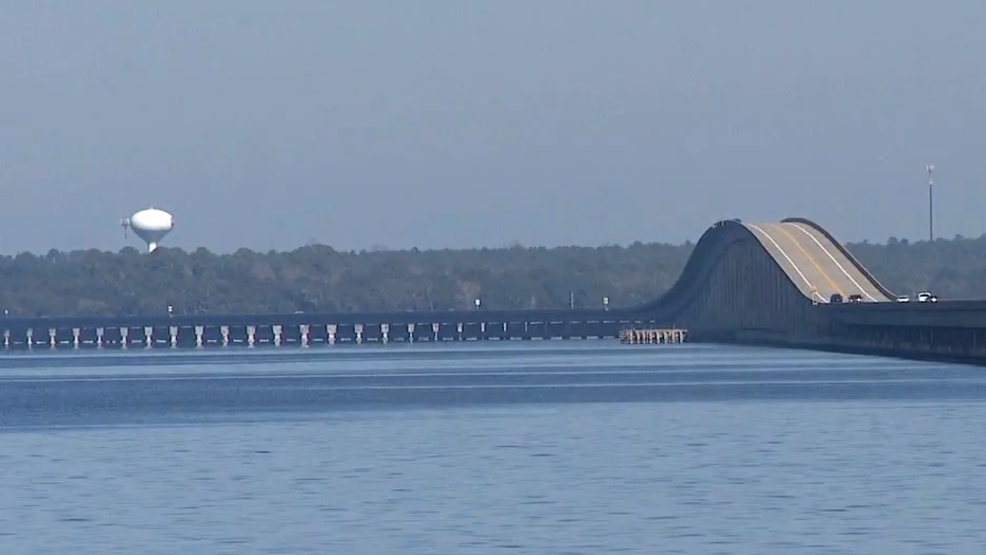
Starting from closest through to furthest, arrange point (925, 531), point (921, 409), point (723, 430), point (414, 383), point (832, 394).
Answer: point (925, 531) → point (723, 430) → point (921, 409) → point (832, 394) → point (414, 383)

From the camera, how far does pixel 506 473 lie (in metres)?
43.4

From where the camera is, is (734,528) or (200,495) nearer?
(734,528)

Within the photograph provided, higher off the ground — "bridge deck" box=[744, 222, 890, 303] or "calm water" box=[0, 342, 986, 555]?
"bridge deck" box=[744, 222, 890, 303]

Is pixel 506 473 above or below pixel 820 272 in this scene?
below

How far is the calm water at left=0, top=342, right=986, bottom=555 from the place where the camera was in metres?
32.8

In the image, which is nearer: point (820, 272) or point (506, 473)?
point (506, 473)

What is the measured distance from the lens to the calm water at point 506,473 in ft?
108

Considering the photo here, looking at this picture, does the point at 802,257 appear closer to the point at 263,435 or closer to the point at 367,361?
the point at 367,361

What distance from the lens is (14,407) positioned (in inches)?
3265

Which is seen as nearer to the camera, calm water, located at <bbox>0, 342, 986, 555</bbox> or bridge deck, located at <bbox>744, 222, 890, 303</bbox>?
calm water, located at <bbox>0, 342, 986, 555</bbox>

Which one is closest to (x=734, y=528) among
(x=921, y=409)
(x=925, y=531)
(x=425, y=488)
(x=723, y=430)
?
(x=925, y=531)

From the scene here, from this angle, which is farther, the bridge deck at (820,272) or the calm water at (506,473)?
the bridge deck at (820,272)

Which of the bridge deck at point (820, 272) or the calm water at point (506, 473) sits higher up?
the bridge deck at point (820, 272)

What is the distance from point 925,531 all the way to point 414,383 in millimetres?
74724
